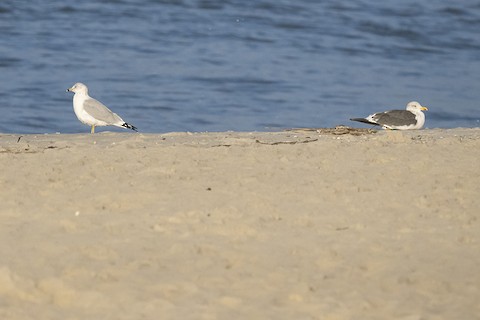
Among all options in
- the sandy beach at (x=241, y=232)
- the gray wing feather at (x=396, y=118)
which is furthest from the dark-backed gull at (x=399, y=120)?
the sandy beach at (x=241, y=232)

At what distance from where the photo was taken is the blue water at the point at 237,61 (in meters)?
16.3

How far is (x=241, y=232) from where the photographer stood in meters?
6.37

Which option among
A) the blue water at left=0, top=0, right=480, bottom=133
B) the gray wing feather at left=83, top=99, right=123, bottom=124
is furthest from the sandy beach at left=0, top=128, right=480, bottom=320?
the blue water at left=0, top=0, right=480, bottom=133

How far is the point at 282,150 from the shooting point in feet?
28.6

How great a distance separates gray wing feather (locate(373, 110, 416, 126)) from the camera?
38.9ft

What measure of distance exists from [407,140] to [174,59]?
11171mm

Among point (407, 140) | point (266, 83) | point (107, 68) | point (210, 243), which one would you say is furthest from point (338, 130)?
point (107, 68)

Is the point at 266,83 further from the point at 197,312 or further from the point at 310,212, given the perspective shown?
the point at 197,312

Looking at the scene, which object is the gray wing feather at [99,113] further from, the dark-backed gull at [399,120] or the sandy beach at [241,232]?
the sandy beach at [241,232]

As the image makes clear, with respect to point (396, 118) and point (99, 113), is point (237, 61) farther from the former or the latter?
point (99, 113)

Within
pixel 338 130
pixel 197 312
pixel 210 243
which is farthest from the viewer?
pixel 338 130

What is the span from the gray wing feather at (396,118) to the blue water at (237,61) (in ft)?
7.74

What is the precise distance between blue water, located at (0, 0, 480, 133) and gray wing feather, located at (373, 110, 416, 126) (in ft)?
7.74

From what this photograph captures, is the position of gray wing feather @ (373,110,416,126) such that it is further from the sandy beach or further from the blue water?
the sandy beach
